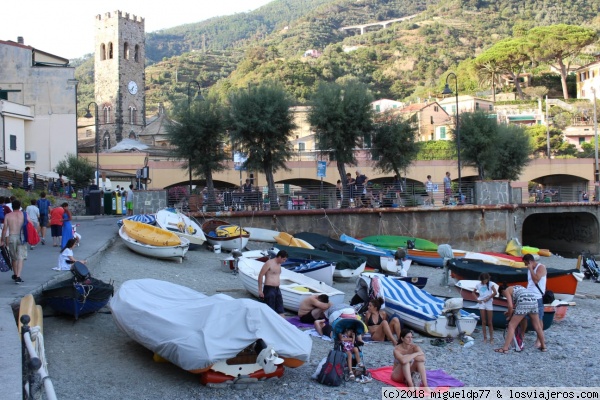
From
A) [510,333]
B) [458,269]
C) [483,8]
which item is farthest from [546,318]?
[483,8]

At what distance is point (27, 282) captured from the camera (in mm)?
13844

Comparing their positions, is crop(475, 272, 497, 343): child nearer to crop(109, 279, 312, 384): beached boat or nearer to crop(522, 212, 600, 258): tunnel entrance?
crop(109, 279, 312, 384): beached boat

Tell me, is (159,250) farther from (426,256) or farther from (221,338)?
(221,338)

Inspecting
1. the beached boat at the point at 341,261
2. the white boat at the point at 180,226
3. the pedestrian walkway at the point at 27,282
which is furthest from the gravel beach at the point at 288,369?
the white boat at the point at 180,226

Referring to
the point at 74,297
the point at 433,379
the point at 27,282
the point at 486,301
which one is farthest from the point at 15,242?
the point at 486,301

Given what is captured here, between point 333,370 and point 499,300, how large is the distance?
623 cm

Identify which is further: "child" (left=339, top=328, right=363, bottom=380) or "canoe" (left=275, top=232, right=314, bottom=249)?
"canoe" (left=275, top=232, right=314, bottom=249)

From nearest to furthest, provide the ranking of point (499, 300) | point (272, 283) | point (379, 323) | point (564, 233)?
point (379, 323) < point (272, 283) < point (499, 300) < point (564, 233)

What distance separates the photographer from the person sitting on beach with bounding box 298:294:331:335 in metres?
15.2

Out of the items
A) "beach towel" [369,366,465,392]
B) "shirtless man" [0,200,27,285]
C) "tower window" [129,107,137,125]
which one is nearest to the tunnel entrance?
"beach towel" [369,366,465,392]

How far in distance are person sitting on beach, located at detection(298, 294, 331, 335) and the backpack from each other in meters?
3.50

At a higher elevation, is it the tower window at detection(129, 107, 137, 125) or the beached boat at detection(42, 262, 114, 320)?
the tower window at detection(129, 107, 137, 125)

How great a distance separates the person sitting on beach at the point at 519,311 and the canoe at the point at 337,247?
10628mm

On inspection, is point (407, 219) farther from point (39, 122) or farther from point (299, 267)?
point (39, 122)
